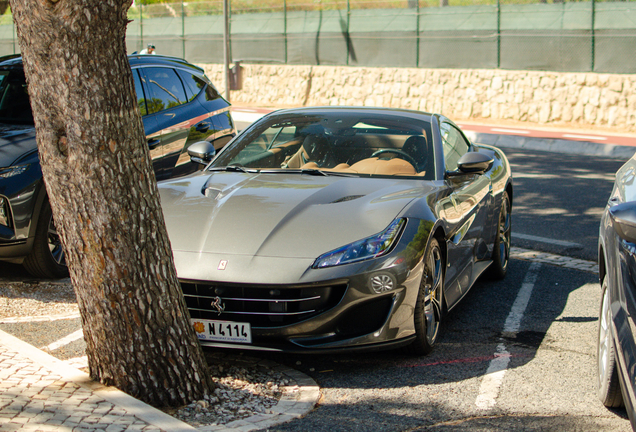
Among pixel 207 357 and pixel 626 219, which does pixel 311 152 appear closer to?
pixel 207 357

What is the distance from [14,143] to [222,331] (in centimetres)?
286

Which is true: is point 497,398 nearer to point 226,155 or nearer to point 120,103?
point 120,103

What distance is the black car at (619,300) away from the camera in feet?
9.11

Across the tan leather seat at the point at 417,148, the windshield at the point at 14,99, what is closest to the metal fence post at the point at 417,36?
the windshield at the point at 14,99

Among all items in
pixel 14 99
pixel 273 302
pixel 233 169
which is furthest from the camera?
pixel 14 99

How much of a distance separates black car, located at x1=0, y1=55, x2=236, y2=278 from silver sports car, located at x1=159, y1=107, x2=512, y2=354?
1.26m

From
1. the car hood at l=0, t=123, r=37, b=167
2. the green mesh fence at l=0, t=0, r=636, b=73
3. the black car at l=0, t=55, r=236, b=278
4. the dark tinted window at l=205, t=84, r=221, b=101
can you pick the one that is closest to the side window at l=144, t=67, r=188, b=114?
the black car at l=0, t=55, r=236, b=278

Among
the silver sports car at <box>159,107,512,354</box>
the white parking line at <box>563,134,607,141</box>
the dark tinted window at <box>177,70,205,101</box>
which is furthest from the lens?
the white parking line at <box>563,134,607,141</box>

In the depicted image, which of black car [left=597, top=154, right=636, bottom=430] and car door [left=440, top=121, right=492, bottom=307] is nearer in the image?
black car [left=597, top=154, right=636, bottom=430]

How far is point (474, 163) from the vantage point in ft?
17.0

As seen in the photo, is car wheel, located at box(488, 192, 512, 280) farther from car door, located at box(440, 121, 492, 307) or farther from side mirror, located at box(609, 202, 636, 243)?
side mirror, located at box(609, 202, 636, 243)

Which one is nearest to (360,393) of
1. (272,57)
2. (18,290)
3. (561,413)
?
(561,413)

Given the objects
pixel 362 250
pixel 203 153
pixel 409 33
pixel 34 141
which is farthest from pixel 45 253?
pixel 409 33

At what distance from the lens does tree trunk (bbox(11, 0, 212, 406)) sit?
330 cm
